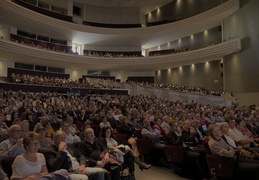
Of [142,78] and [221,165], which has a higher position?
[142,78]

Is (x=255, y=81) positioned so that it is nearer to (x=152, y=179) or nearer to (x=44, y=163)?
(x=152, y=179)

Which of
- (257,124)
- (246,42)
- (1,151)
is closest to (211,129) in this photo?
(1,151)

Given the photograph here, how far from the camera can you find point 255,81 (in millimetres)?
14703

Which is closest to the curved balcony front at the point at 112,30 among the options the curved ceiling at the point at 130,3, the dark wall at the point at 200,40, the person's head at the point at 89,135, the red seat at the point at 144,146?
the dark wall at the point at 200,40

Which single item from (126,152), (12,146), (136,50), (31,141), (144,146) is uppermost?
(136,50)

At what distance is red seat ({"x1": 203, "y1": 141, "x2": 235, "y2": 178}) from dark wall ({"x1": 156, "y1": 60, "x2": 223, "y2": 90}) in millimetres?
17282

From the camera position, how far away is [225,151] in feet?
10.4

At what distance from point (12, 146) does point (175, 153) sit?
106 inches

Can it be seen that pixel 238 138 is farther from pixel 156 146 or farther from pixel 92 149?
pixel 92 149

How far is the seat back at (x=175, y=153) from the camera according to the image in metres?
3.94

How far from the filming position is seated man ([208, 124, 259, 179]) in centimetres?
311

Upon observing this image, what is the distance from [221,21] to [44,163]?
63.3 ft

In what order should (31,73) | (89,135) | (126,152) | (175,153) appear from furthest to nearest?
(31,73)
(175,153)
(126,152)
(89,135)

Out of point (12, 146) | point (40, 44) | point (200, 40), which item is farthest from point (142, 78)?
point (12, 146)
